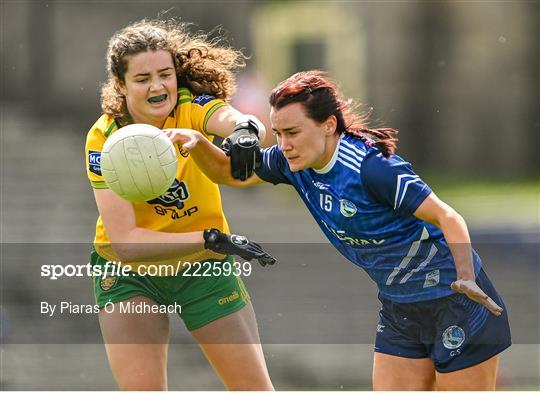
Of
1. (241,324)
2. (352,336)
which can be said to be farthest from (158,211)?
(352,336)

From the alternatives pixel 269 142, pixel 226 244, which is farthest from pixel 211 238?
pixel 269 142

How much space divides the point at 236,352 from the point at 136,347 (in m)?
0.49

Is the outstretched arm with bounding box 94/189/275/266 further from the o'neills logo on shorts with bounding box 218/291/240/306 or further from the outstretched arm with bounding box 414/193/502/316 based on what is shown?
the outstretched arm with bounding box 414/193/502/316

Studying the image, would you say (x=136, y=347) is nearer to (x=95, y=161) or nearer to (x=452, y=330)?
(x=95, y=161)

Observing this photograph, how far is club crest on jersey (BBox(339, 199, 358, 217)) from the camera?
4906mm

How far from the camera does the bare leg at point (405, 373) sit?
5094 mm

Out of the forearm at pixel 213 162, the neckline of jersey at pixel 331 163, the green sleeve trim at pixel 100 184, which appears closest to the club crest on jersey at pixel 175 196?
the forearm at pixel 213 162

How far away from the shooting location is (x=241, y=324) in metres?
5.46

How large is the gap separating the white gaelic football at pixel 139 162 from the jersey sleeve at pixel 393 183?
925 millimetres

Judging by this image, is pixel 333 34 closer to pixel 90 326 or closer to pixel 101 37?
pixel 101 37

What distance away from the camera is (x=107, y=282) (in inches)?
213

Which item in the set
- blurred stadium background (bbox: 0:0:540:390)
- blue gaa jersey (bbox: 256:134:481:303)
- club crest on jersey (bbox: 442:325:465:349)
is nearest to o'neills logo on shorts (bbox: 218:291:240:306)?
blue gaa jersey (bbox: 256:134:481:303)

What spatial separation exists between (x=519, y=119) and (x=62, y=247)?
51.2ft

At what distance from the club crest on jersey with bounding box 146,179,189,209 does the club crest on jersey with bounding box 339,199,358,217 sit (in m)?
0.86
